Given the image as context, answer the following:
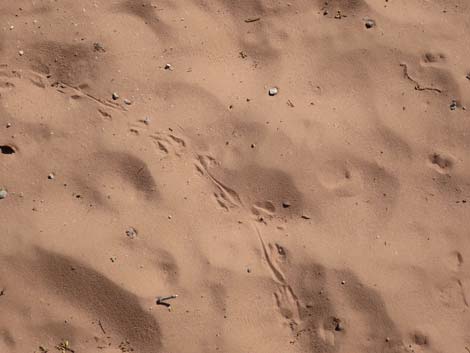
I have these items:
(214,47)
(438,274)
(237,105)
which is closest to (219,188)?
(237,105)

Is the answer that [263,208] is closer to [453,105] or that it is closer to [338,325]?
[338,325]

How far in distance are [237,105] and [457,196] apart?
4.61 ft

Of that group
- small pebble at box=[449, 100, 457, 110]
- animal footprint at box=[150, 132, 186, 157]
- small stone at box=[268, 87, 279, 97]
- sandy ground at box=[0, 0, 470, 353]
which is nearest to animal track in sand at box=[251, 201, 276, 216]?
sandy ground at box=[0, 0, 470, 353]

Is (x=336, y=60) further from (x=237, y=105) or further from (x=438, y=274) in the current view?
(x=438, y=274)

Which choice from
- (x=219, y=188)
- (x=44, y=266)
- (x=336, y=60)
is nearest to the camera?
(x=44, y=266)

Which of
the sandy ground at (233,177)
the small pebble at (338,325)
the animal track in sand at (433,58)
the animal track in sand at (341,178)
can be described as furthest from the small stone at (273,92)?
the small pebble at (338,325)

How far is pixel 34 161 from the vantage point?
119 inches

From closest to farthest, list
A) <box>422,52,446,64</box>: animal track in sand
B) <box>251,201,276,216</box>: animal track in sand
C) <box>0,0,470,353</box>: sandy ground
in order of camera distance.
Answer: <box>0,0,470,353</box>: sandy ground < <box>251,201,276,216</box>: animal track in sand < <box>422,52,446,64</box>: animal track in sand

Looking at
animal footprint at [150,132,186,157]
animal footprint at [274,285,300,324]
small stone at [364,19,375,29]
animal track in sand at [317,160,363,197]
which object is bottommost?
animal footprint at [274,285,300,324]

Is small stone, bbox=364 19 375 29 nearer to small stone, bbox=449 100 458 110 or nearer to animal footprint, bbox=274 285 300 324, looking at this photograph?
small stone, bbox=449 100 458 110

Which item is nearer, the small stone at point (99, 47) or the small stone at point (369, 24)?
the small stone at point (99, 47)

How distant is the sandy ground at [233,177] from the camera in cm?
294

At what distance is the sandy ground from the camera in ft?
9.66

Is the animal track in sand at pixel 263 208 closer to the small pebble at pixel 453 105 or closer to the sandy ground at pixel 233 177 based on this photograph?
the sandy ground at pixel 233 177
